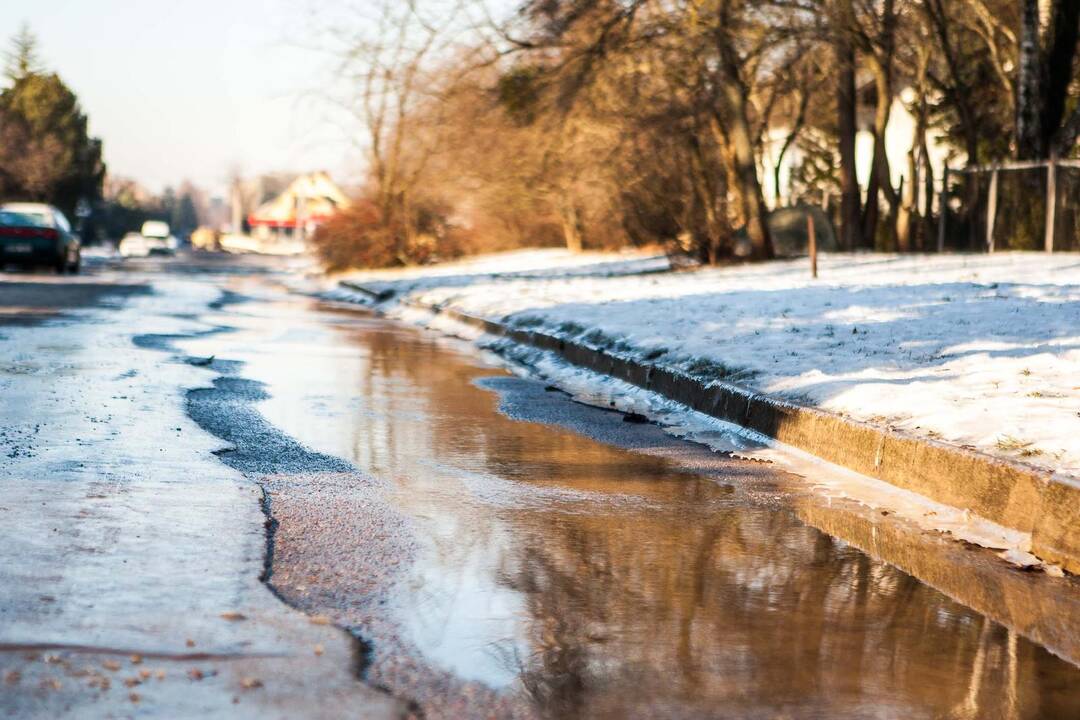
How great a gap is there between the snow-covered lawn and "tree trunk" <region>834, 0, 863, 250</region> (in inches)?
→ 215

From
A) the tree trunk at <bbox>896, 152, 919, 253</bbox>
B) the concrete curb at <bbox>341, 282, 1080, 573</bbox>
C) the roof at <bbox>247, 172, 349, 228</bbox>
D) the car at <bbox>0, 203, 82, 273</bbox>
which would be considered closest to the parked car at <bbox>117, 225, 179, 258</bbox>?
the car at <bbox>0, 203, 82, 273</bbox>

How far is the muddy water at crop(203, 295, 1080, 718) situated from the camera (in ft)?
13.0

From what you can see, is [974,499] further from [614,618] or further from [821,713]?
[821,713]

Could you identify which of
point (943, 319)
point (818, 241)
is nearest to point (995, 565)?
point (943, 319)

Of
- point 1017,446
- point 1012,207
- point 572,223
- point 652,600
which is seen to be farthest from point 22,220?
point 652,600

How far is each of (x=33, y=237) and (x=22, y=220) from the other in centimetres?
68

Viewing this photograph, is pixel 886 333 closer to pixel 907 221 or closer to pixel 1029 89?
pixel 1029 89

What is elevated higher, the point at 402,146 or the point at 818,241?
the point at 402,146

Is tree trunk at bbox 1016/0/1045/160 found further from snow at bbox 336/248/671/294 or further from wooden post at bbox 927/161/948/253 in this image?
snow at bbox 336/248/671/294

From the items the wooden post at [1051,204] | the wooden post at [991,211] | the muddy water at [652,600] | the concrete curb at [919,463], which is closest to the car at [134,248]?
the wooden post at [991,211]

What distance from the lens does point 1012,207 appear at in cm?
2391

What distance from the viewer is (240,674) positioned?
12.8 ft

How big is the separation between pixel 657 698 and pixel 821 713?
17.0 inches

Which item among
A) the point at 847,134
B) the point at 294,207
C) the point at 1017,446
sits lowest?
the point at 1017,446
